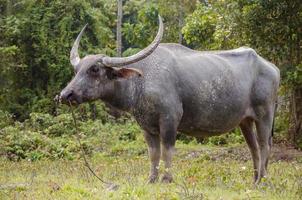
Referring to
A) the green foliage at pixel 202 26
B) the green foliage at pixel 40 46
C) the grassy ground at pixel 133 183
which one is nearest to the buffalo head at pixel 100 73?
the grassy ground at pixel 133 183

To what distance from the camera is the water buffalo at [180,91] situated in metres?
7.31

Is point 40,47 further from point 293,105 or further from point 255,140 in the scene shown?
point 255,140

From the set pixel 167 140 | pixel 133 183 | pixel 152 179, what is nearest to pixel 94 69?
pixel 167 140

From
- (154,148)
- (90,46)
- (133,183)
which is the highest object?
(154,148)

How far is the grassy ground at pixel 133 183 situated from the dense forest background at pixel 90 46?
2.37 m

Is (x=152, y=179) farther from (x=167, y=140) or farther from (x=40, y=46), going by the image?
(x=40, y=46)

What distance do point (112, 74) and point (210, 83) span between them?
1.32 m

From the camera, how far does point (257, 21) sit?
12.8 meters

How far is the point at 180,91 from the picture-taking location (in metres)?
7.61

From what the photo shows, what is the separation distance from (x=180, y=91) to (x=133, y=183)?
1.29 metres

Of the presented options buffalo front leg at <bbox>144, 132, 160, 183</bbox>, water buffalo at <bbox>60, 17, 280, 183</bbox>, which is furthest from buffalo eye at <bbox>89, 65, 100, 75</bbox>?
buffalo front leg at <bbox>144, 132, 160, 183</bbox>

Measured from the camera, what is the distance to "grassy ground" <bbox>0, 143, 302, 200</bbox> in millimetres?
6461

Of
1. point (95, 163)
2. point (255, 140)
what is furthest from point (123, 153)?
point (255, 140)

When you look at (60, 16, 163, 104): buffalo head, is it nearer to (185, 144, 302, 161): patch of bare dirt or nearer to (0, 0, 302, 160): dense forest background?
(0, 0, 302, 160): dense forest background
